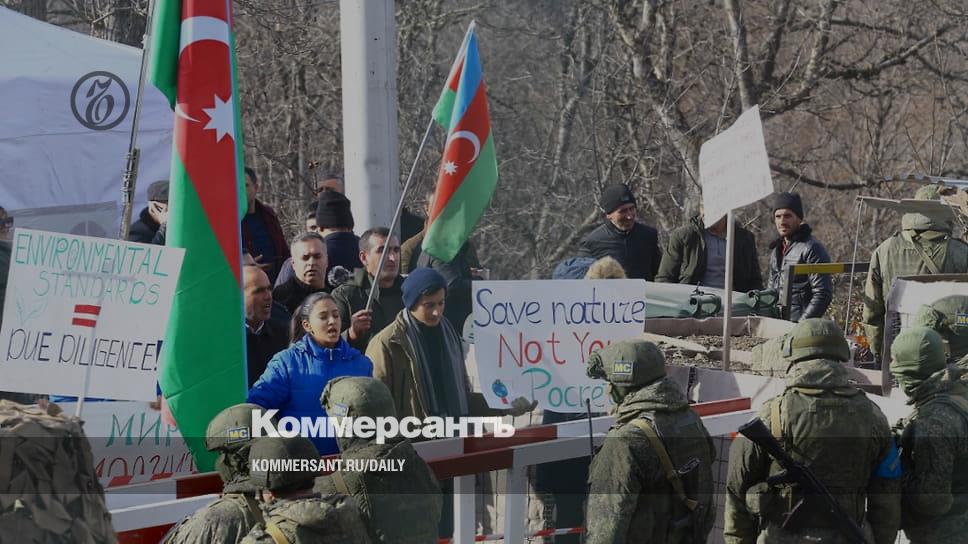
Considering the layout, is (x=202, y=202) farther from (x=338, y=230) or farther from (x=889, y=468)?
(x=889, y=468)

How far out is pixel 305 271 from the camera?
781 cm

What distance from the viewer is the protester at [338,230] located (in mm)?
8805

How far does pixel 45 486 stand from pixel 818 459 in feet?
10.5

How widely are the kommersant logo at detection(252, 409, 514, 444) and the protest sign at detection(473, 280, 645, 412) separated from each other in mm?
216

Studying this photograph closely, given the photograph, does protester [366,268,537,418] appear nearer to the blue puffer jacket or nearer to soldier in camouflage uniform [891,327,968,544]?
the blue puffer jacket

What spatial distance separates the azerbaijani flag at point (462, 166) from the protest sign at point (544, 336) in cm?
93

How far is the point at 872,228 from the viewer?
18.0m

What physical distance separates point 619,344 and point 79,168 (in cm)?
694

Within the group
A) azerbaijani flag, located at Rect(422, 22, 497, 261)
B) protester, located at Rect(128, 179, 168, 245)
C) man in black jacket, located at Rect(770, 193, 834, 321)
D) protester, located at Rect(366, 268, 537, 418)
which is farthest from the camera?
man in black jacket, located at Rect(770, 193, 834, 321)

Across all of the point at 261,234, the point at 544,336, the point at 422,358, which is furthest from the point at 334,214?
the point at 544,336

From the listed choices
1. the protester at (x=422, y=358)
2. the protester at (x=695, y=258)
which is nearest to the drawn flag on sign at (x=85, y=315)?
the protester at (x=422, y=358)

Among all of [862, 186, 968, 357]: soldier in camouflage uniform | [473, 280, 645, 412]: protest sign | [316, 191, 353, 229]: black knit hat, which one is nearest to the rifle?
[473, 280, 645, 412]: protest sign

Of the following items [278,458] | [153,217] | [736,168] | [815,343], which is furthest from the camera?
[153,217]

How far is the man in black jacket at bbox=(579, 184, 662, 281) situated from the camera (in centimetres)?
995
